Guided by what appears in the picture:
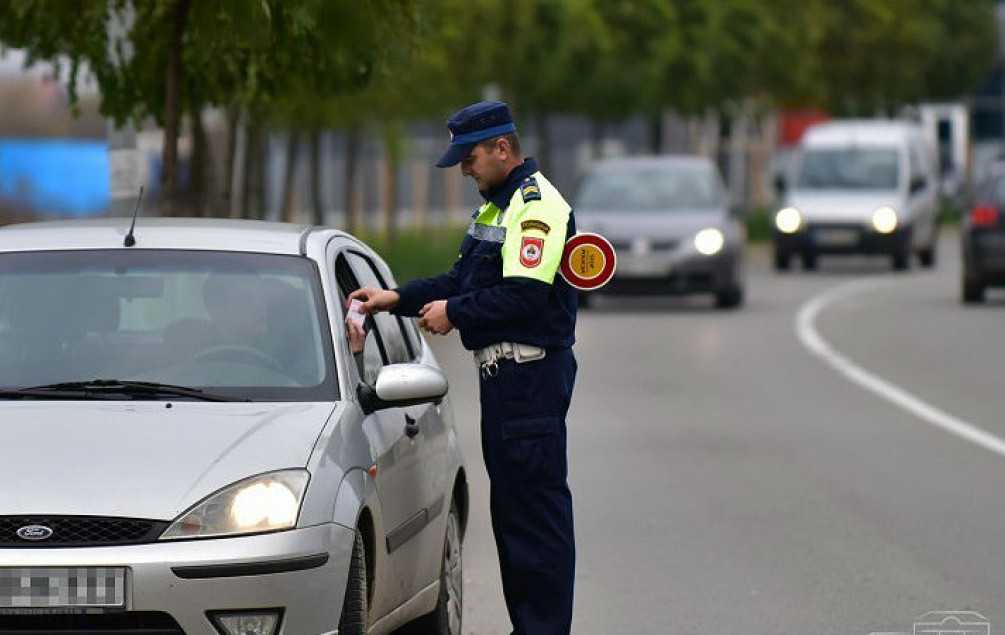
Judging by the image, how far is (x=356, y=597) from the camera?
6.61 meters

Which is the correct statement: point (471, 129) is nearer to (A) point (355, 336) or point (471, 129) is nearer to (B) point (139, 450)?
(A) point (355, 336)

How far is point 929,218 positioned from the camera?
39906 mm

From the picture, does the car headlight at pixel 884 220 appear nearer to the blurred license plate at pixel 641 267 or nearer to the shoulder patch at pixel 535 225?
the blurred license plate at pixel 641 267

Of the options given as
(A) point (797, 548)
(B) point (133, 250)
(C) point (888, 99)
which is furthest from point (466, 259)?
(C) point (888, 99)

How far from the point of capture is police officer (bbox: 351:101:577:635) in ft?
23.8

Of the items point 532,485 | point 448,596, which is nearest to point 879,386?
point 448,596

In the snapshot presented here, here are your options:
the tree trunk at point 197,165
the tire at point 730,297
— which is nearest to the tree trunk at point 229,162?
the tree trunk at point 197,165

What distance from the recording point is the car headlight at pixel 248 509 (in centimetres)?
625

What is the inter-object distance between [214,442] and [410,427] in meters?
1.08

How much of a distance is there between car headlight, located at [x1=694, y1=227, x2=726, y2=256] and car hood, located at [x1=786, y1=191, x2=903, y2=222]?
9.83m

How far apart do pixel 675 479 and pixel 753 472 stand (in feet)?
1.77

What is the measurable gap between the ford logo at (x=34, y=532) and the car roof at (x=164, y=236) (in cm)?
159

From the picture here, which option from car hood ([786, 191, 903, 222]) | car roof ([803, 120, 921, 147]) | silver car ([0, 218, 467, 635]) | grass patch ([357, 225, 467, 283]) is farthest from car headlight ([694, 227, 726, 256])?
silver car ([0, 218, 467, 635])

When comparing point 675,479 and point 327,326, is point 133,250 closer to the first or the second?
point 327,326
